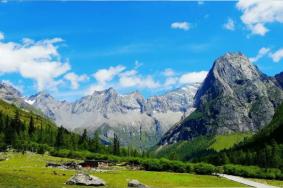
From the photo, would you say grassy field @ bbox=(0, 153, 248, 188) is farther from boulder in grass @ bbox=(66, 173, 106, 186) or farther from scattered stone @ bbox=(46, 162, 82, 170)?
scattered stone @ bbox=(46, 162, 82, 170)

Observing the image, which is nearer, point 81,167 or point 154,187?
point 154,187

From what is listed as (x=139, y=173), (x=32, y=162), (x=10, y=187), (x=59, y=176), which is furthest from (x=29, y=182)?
(x=32, y=162)

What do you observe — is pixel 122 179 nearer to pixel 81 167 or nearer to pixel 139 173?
pixel 139 173

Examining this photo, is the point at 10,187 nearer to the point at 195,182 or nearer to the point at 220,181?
the point at 195,182

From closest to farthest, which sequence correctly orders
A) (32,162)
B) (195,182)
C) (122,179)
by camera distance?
(122,179) < (195,182) < (32,162)

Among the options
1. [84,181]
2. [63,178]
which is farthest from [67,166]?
[84,181]

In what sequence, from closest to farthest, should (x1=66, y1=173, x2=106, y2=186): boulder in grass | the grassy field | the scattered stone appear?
the grassy field
(x1=66, y1=173, x2=106, y2=186): boulder in grass
the scattered stone

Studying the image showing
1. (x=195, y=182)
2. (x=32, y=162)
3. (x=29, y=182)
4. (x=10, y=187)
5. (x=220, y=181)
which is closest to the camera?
(x=10, y=187)

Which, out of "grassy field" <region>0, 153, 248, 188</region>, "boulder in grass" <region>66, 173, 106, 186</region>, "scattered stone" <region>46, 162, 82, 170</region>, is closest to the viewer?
"grassy field" <region>0, 153, 248, 188</region>

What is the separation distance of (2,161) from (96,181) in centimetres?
7789

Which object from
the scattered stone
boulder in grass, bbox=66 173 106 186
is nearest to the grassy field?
boulder in grass, bbox=66 173 106 186

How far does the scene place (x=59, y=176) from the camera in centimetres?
14462

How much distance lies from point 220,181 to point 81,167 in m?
52.8

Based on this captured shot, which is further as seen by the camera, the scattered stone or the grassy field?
the scattered stone
